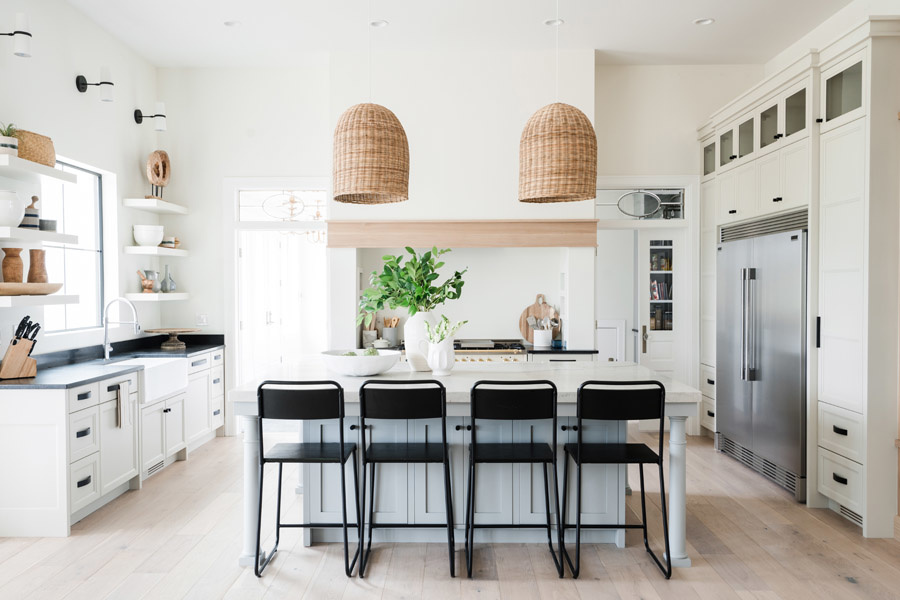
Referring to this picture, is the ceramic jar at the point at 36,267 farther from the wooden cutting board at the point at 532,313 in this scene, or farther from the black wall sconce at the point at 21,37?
the wooden cutting board at the point at 532,313

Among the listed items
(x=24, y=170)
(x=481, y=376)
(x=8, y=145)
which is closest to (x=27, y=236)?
(x=24, y=170)

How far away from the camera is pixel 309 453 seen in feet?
9.86

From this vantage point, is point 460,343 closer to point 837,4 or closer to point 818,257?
point 818,257

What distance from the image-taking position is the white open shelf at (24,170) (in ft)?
11.4

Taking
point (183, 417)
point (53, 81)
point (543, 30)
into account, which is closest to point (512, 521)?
point (183, 417)

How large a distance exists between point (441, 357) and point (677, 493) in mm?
1363

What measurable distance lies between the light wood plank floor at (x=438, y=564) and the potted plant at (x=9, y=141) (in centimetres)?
214

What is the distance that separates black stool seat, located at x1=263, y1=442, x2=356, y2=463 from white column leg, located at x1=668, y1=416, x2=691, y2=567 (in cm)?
156

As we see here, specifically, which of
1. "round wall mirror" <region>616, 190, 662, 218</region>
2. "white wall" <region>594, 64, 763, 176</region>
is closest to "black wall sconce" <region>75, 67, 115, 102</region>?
"white wall" <region>594, 64, 763, 176</region>

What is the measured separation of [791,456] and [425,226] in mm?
3268

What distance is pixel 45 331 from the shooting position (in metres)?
4.28

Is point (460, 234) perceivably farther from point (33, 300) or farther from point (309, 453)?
point (33, 300)

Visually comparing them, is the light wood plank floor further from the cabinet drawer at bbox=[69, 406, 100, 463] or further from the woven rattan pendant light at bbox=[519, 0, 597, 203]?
the woven rattan pendant light at bbox=[519, 0, 597, 203]

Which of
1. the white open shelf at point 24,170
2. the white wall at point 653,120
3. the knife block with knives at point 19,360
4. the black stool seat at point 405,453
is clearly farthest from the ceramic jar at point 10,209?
the white wall at point 653,120
